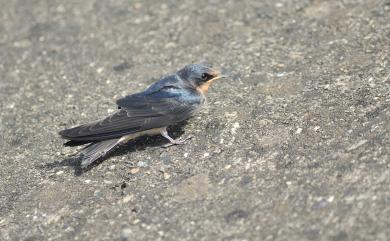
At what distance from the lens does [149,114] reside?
15.8 ft

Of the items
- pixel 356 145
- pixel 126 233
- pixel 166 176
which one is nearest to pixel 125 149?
pixel 166 176

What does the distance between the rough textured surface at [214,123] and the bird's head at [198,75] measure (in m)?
0.29

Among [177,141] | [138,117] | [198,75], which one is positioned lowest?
[177,141]

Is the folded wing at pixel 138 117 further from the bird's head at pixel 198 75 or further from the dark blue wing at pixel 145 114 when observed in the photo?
the bird's head at pixel 198 75

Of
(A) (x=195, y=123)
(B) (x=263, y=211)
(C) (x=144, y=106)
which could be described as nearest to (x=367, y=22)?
(A) (x=195, y=123)

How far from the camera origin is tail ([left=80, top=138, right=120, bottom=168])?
4672 mm

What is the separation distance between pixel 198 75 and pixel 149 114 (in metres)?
0.51

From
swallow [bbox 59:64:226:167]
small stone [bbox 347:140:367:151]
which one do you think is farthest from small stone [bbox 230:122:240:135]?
small stone [bbox 347:140:367:151]

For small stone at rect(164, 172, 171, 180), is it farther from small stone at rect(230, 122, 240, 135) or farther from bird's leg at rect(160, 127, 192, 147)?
small stone at rect(230, 122, 240, 135)

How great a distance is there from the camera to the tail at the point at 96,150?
4672 millimetres

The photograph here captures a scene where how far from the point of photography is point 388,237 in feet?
11.2

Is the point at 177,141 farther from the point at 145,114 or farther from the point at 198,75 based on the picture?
the point at 198,75


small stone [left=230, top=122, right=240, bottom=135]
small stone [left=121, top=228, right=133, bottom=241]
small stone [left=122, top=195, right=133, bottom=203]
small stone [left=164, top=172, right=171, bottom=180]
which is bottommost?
small stone [left=121, top=228, right=133, bottom=241]

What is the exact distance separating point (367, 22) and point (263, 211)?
272 cm
